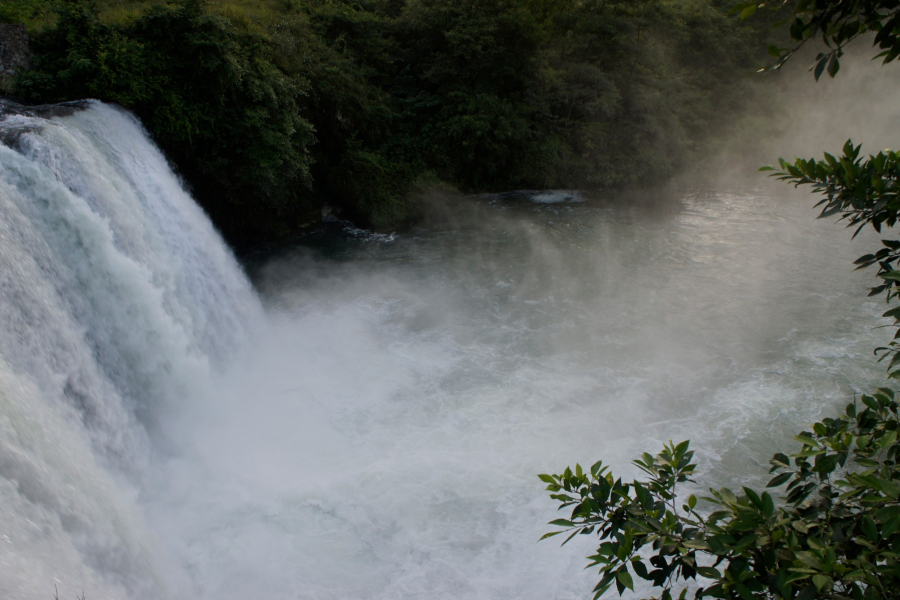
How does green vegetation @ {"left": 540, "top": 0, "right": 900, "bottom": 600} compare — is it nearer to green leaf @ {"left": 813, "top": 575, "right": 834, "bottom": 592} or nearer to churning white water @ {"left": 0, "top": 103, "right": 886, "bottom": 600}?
green leaf @ {"left": 813, "top": 575, "right": 834, "bottom": 592}

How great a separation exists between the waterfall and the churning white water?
0.03m

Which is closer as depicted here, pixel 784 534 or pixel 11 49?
pixel 784 534

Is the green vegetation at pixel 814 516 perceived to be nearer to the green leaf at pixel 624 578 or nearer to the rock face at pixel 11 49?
the green leaf at pixel 624 578

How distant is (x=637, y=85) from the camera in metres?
17.6

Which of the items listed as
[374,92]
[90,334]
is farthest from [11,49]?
[374,92]

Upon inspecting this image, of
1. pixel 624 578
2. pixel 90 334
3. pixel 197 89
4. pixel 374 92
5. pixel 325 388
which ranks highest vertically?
pixel 374 92

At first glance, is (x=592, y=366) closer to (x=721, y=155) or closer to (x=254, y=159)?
(x=254, y=159)

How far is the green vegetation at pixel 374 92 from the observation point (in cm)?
960

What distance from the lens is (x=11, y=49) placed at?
329 inches

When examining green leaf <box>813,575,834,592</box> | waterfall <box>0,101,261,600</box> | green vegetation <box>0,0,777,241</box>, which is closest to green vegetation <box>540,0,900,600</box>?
green leaf <box>813,575,834,592</box>

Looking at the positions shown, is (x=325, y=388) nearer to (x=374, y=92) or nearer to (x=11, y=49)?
(x=11, y=49)

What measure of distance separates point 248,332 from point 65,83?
15.6ft

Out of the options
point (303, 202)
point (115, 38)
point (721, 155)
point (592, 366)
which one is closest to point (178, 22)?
point (115, 38)

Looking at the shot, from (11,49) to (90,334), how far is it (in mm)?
5222
